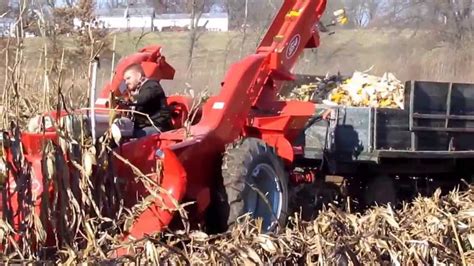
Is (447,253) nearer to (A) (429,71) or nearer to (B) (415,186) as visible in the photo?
(B) (415,186)

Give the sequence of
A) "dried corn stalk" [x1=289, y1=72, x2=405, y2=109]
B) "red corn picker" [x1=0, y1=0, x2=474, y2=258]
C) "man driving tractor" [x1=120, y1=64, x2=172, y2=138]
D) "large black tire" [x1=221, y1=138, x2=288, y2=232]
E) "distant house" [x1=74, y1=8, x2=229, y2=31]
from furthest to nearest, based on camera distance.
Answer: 1. "distant house" [x1=74, y1=8, x2=229, y2=31]
2. "dried corn stalk" [x1=289, y1=72, x2=405, y2=109]
3. "man driving tractor" [x1=120, y1=64, x2=172, y2=138]
4. "large black tire" [x1=221, y1=138, x2=288, y2=232]
5. "red corn picker" [x1=0, y1=0, x2=474, y2=258]

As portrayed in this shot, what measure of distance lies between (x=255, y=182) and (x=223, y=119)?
24.8 inches

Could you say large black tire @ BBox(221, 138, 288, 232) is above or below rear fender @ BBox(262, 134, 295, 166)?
below

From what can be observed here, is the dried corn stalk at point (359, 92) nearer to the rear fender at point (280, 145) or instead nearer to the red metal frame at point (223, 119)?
the red metal frame at point (223, 119)

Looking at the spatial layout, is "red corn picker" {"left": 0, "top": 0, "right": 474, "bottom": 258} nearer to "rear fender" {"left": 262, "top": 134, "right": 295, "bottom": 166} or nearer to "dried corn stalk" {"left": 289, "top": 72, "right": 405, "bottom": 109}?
"rear fender" {"left": 262, "top": 134, "right": 295, "bottom": 166}

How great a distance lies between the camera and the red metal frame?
7.30m

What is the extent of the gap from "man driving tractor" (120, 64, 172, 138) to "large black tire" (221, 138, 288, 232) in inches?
30.7

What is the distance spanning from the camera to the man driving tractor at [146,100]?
841 cm

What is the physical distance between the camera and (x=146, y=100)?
8438mm

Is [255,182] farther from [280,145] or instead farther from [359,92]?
[359,92]

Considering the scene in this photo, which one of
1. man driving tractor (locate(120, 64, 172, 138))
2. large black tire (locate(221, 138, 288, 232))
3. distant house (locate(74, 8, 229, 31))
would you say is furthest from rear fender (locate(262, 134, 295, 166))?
distant house (locate(74, 8, 229, 31))

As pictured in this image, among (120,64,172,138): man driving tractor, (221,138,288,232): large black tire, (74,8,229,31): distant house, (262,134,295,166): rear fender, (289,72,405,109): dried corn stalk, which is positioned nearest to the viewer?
(221,138,288,232): large black tire

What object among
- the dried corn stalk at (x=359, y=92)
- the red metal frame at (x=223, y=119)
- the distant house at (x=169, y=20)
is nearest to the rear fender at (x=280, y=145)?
the red metal frame at (x=223, y=119)

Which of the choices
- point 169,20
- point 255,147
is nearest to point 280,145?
point 255,147
